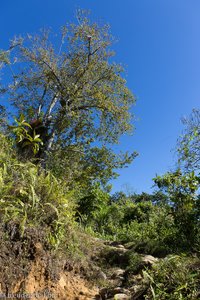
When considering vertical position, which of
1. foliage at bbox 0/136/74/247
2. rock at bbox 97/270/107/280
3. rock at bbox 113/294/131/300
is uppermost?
foliage at bbox 0/136/74/247

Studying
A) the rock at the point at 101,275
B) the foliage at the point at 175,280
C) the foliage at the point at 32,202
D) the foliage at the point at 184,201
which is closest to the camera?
the foliage at the point at 175,280

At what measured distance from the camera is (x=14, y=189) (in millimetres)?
4062

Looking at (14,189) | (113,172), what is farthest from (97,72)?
(14,189)

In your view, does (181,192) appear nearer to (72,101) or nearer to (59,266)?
(59,266)

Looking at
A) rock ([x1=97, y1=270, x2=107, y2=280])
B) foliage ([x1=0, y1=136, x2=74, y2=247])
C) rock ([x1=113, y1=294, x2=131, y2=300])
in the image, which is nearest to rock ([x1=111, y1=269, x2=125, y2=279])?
rock ([x1=97, y1=270, x2=107, y2=280])

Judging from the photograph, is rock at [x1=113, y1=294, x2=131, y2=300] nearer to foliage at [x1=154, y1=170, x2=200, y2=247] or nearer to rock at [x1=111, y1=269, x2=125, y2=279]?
rock at [x1=111, y1=269, x2=125, y2=279]

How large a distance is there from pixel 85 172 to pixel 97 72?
14.4 ft

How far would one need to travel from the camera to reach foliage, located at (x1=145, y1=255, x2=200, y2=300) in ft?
10.3

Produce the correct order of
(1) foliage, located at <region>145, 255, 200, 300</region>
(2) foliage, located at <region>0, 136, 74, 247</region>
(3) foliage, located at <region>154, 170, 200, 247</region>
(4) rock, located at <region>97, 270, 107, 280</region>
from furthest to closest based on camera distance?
(3) foliage, located at <region>154, 170, 200, 247</region> → (4) rock, located at <region>97, 270, 107, 280</region> → (2) foliage, located at <region>0, 136, 74, 247</region> → (1) foliage, located at <region>145, 255, 200, 300</region>

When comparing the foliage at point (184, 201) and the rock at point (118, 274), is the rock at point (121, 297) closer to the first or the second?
the rock at point (118, 274)

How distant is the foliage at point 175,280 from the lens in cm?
315

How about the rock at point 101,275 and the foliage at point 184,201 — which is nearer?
the rock at point 101,275

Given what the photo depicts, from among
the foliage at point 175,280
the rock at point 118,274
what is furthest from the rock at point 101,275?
the foliage at point 175,280

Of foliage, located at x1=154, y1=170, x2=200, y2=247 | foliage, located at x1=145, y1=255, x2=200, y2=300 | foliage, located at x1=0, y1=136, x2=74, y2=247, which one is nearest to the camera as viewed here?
foliage, located at x1=145, y1=255, x2=200, y2=300
